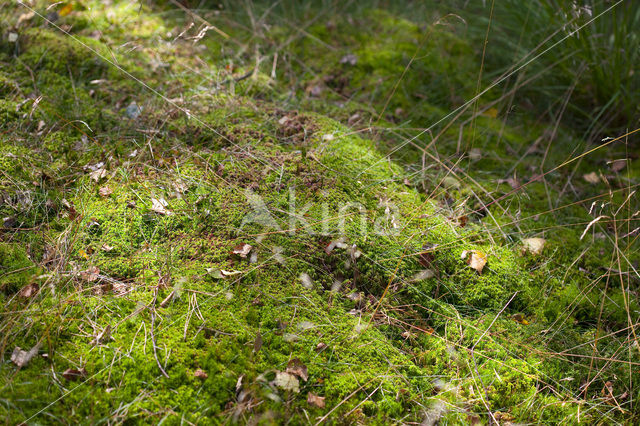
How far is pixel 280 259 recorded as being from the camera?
242cm

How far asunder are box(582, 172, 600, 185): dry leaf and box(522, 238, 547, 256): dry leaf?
1.06 m

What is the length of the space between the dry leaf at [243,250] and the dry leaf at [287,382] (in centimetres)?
67

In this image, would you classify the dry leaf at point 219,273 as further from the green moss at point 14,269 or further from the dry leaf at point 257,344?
the green moss at point 14,269

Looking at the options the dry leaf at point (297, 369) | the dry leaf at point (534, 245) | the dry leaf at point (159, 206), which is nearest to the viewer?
the dry leaf at point (297, 369)

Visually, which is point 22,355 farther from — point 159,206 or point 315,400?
point 315,400

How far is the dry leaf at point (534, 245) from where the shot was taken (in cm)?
287

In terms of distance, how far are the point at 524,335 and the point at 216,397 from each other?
5.26 ft

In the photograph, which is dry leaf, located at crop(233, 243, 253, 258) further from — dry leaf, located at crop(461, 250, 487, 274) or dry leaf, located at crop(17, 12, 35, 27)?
dry leaf, located at crop(17, 12, 35, 27)

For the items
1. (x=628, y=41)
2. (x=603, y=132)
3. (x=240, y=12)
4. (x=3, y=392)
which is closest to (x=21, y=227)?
(x=3, y=392)

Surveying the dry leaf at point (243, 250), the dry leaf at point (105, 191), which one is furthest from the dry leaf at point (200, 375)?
the dry leaf at point (105, 191)

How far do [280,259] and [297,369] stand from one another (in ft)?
1.99

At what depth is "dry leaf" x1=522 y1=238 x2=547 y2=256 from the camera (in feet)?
9.43

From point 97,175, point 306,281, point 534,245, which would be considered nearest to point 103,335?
point 306,281

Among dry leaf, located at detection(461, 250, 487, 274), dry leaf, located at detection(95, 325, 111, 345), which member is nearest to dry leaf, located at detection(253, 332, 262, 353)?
dry leaf, located at detection(95, 325, 111, 345)
